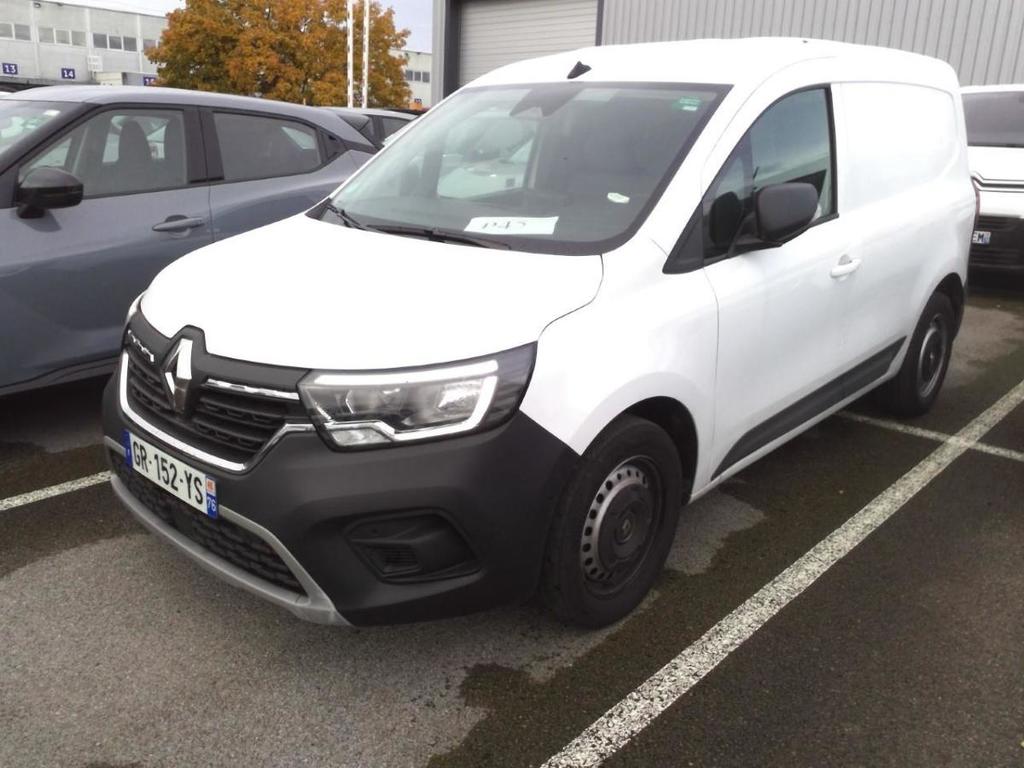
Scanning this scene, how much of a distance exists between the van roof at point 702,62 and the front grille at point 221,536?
212 centimetres

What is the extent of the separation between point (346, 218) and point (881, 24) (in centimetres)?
1355

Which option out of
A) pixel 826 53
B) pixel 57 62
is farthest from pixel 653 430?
pixel 57 62

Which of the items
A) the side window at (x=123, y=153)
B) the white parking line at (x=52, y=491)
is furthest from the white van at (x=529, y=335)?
the side window at (x=123, y=153)

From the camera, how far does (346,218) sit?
3352mm

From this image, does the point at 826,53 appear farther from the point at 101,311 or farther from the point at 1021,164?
the point at 1021,164

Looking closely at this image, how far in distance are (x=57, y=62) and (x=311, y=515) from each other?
73.9 metres

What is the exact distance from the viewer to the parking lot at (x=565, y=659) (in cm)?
235

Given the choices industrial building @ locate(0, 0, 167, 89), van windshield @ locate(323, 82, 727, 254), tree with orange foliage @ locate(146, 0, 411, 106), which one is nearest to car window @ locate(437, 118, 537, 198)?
van windshield @ locate(323, 82, 727, 254)

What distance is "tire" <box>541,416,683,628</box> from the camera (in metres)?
2.50

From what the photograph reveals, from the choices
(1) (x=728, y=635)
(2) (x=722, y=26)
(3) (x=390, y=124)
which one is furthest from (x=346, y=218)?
(2) (x=722, y=26)

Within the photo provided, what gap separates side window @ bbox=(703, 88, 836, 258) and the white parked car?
5445 millimetres

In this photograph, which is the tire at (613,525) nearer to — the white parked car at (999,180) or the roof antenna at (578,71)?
the roof antenna at (578,71)

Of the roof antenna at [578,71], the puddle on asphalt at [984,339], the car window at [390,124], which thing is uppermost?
the roof antenna at [578,71]

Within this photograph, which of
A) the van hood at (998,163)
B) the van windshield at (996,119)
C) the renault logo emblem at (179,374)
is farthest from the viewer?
the van windshield at (996,119)
